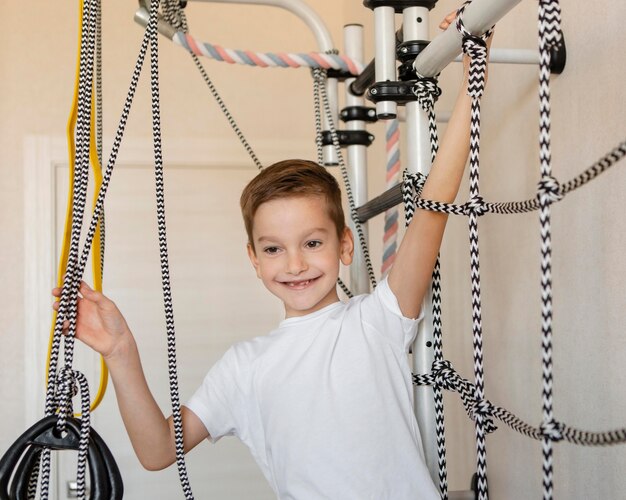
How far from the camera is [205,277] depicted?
231cm

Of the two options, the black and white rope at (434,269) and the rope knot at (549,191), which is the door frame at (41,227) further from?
the rope knot at (549,191)

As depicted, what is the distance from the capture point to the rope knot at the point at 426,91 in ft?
3.14

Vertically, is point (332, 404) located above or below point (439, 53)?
below

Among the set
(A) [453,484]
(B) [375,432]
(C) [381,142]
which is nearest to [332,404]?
(B) [375,432]

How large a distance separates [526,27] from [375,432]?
668mm

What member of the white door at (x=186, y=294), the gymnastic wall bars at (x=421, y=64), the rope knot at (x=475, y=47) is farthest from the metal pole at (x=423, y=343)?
the white door at (x=186, y=294)

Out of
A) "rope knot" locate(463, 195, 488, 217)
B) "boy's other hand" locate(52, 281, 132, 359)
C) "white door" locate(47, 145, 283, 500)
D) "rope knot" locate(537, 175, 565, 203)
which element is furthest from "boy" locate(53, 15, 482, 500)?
"white door" locate(47, 145, 283, 500)

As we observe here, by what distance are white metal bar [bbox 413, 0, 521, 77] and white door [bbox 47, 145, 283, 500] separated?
4.71 feet

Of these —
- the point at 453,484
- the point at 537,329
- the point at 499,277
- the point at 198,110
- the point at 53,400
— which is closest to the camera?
the point at 53,400

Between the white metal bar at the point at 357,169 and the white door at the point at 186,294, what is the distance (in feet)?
3.07

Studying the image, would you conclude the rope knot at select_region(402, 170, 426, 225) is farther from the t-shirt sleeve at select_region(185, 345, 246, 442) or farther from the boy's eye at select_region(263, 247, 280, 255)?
the t-shirt sleeve at select_region(185, 345, 246, 442)

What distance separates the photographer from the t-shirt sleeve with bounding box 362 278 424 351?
38.3 inches

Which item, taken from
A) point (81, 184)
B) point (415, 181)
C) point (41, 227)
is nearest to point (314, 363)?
point (415, 181)

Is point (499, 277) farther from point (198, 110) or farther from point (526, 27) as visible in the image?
point (198, 110)
